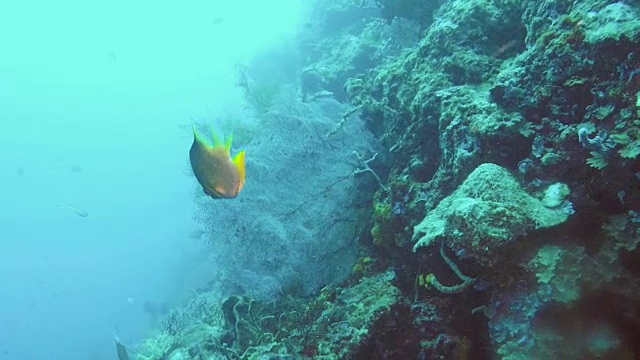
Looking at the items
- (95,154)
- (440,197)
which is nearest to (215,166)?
(440,197)

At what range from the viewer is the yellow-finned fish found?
2.38 metres

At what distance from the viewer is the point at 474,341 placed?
10.2 ft

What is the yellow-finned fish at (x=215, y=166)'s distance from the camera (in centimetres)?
238

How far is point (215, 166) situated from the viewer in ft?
7.87

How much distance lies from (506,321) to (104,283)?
69.3 meters

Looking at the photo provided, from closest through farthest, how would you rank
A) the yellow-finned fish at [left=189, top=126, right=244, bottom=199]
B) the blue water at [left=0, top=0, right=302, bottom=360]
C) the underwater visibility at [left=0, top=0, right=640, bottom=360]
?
the yellow-finned fish at [left=189, top=126, right=244, bottom=199], the underwater visibility at [left=0, top=0, right=640, bottom=360], the blue water at [left=0, top=0, right=302, bottom=360]

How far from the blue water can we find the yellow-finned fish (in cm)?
3829

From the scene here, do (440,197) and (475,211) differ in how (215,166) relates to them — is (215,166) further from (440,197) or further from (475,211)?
(440,197)

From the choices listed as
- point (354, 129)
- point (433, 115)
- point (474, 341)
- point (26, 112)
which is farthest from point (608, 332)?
point (26, 112)

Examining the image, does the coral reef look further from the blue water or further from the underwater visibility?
the blue water

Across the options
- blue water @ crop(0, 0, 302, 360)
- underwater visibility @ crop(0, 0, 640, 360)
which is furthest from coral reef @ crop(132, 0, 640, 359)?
blue water @ crop(0, 0, 302, 360)

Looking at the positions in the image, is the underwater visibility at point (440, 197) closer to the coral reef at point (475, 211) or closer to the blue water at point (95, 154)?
the coral reef at point (475, 211)

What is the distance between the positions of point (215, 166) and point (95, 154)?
4437 inches

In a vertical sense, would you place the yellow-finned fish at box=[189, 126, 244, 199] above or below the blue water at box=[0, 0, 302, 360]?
below
